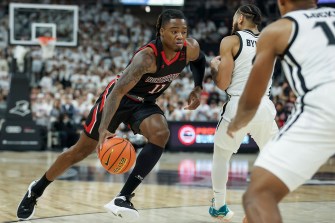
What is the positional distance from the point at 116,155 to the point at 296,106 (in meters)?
2.20

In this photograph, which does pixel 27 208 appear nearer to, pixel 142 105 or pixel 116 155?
pixel 116 155

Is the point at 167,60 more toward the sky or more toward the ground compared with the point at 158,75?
more toward the sky

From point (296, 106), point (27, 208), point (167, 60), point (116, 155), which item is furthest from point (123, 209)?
point (296, 106)

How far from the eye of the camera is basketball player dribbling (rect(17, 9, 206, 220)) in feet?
17.5

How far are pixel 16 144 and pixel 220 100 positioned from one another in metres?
5.89

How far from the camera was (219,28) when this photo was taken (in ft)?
75.7

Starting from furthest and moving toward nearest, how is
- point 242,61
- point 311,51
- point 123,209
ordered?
point 242,61 → point 123,209 → point 311,51

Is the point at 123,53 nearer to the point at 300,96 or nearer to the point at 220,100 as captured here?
the point at 220,100

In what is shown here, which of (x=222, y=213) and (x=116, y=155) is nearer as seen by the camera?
(x=116, y=155)

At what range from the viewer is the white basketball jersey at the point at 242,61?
18.5 feet

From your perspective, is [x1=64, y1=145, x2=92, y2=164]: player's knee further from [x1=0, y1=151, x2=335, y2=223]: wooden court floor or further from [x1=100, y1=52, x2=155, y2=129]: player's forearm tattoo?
[x1=100, y1=52, x2=155, y2=129]: player's forearm tattoo

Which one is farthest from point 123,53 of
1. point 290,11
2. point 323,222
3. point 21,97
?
point 290,11

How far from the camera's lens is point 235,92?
225 inches

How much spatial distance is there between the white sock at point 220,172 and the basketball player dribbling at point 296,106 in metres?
2.27
